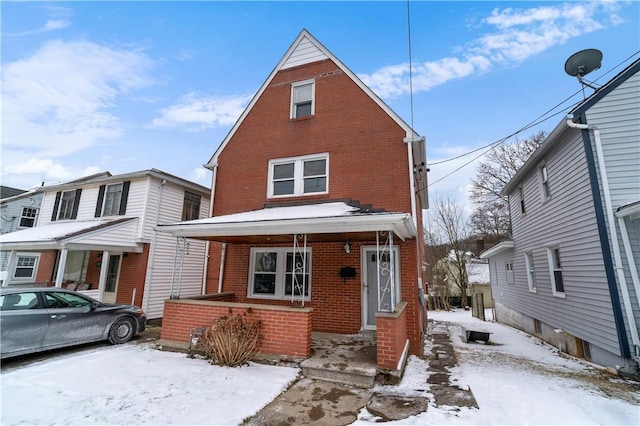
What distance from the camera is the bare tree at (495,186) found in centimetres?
2455

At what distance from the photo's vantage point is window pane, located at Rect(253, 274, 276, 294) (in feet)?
30.1

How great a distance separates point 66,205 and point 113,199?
11.5ft

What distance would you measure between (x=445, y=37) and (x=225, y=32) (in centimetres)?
759

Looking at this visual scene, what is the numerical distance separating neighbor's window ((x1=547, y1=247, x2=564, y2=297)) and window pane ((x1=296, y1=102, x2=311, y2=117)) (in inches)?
383

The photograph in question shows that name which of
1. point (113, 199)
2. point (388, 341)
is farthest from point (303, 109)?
point (113, 199)

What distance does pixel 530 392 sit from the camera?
4707 millimetres

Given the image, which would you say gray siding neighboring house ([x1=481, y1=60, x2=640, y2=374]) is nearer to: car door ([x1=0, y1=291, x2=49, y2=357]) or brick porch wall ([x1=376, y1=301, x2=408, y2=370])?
brick porch wall ([x1=376, y1=301, x2=408, y2=370])

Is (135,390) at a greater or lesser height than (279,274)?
lesser

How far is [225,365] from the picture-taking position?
5766 millimetres

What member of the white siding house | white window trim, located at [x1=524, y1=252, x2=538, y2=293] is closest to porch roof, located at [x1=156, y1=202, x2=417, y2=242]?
the white siding house

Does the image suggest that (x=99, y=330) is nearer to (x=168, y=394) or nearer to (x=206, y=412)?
(x=168, y=394)

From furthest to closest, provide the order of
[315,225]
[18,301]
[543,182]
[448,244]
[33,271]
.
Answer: [448,244] → [33,271] → [543,182] → [315,225] → [18,301]

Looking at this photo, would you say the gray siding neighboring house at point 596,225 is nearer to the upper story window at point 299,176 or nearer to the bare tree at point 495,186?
the upper story window at point 299,176

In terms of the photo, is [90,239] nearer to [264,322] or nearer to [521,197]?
[264,322]
